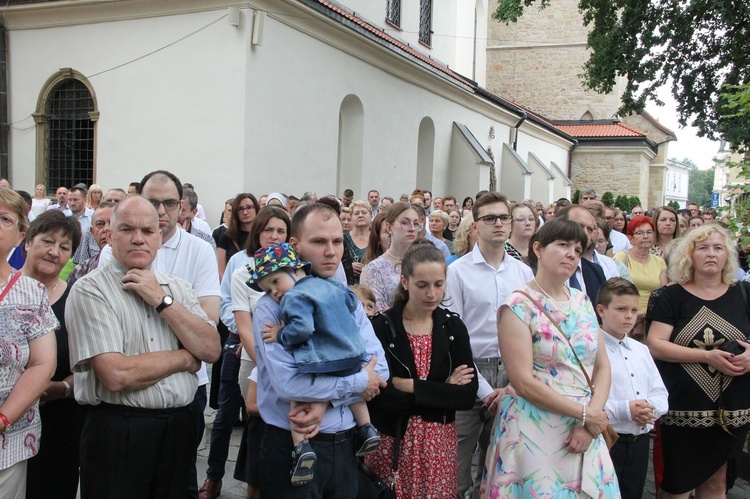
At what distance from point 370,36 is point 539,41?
28204mm

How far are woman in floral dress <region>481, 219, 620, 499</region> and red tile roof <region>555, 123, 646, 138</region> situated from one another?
1506 inches

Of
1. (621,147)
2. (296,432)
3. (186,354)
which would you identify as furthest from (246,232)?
(621,147)

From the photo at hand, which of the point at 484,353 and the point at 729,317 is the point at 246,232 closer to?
the point at 484,353

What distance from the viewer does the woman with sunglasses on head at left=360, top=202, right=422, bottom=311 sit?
15.5 ft

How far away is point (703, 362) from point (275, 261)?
304cm

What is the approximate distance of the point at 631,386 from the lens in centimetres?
409

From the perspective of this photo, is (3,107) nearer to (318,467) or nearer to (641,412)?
(318,467)

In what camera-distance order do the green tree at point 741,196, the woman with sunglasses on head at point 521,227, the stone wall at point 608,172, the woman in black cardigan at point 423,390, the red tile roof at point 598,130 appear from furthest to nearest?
the red tile roof at point 598,130
the stone wall at point 608,172
the woman with sunglasses on head at point 521,227
the green tree at point 741,196
the woman in black cardigan at point 423,390

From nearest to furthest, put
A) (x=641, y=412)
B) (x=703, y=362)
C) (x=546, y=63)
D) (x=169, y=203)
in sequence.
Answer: (x=641, y=412) → (x=703, y=362) → (x=169, y=203) → (x=546, y=63)

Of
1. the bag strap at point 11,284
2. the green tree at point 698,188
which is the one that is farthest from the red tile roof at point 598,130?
the green tree at point 698,188

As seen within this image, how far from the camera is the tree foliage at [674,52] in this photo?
581 inches

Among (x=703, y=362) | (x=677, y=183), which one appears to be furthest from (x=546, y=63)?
(x=677, y=183)

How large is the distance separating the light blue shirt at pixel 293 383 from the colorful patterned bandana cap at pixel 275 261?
0.44ft

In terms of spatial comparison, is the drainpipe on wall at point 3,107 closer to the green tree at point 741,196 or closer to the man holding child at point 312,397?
the man holding child at point 312,397
